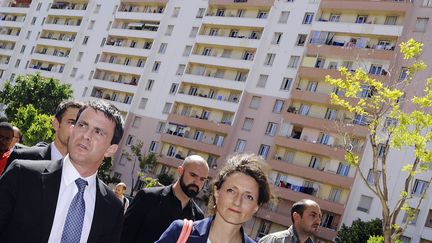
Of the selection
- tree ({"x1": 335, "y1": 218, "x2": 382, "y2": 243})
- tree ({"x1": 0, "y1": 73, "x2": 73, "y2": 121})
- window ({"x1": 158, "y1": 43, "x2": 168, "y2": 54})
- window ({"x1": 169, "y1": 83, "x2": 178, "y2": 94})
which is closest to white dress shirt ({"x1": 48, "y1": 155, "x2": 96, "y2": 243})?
tree ({"x1": 335, "y1": 218, "x2": 382, "y2": 243})

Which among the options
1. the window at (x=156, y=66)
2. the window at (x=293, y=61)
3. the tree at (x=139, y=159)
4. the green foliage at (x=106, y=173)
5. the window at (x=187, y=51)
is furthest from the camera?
the window at (x=156, y=66)

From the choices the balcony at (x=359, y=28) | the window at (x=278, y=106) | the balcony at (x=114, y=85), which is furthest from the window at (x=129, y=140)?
the balcony at (x=359, y=28)

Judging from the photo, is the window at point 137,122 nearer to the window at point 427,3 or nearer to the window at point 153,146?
the window at point 153,146

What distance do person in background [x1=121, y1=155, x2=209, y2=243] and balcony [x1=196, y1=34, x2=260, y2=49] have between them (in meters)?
44.2

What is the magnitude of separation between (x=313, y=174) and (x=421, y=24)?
1403 centimetres

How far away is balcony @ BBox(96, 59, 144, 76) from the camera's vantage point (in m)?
58.3

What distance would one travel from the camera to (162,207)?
20.3 ft

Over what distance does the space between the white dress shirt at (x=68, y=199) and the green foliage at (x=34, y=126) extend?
1737 inches

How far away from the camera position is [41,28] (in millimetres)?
70312

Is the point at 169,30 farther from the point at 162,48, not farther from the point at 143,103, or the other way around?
the point at 143,103

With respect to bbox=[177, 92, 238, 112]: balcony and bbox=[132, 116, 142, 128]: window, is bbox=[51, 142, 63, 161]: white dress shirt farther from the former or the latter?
bbox=[132, 116, 142, 128]: window

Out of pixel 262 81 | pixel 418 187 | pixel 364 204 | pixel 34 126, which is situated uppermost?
pixel 262 81

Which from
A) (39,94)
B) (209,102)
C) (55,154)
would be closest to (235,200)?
(55,154)

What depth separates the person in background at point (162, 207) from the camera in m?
5.99
